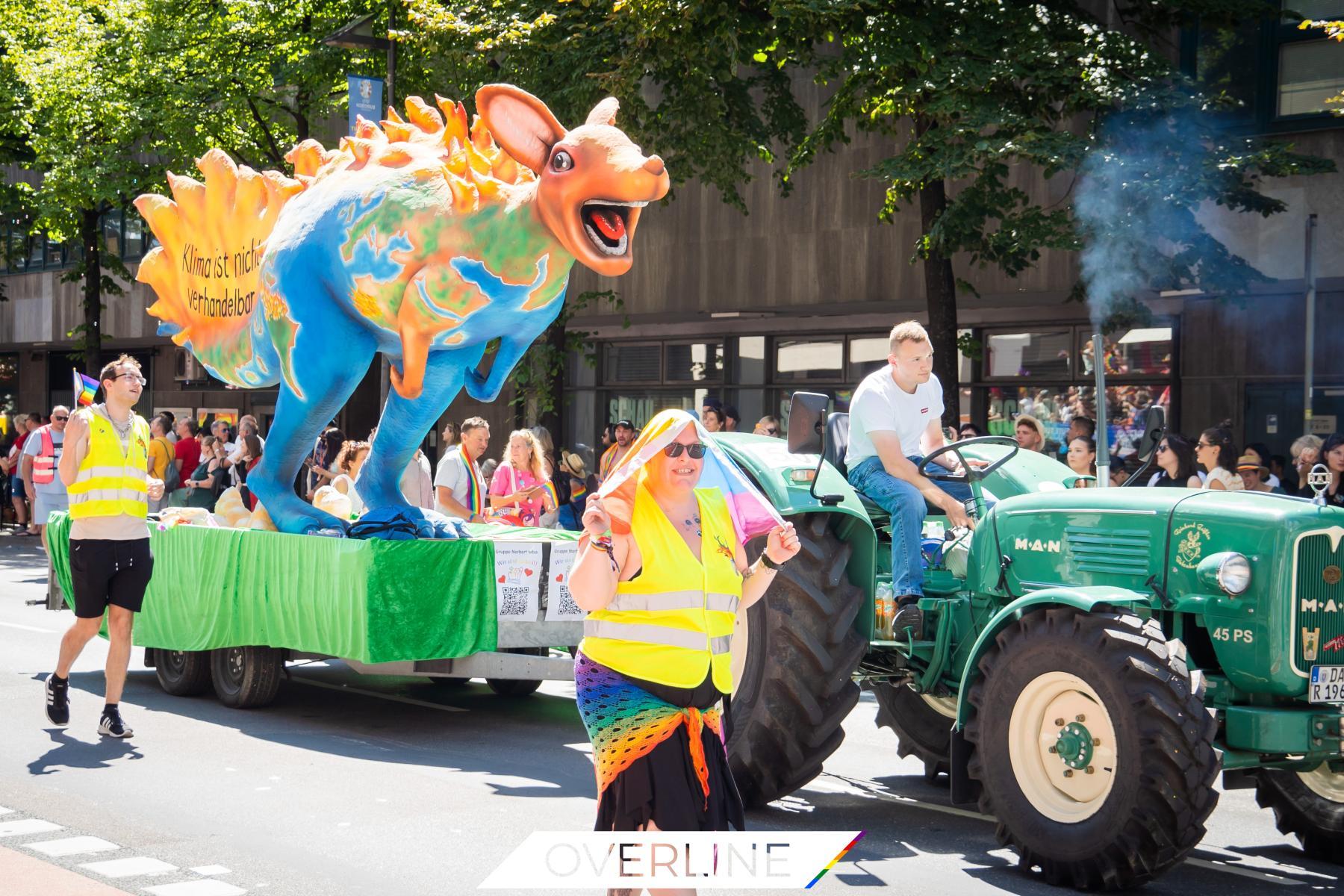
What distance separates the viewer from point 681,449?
4801 millimetres

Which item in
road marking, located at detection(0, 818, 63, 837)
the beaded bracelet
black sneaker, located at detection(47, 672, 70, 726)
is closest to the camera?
the beaded bracelet

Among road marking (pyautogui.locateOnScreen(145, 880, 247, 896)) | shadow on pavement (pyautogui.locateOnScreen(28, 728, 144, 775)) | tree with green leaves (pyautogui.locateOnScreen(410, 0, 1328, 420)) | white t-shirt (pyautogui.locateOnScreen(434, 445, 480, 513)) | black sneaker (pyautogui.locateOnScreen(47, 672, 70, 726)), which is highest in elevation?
tree with green leaves (pyautogui.locateOnScreen(410, 0, 1328, 420))

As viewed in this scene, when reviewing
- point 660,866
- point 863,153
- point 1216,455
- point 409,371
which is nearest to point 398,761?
point 409,371

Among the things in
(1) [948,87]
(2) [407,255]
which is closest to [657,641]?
(2) [407,255]

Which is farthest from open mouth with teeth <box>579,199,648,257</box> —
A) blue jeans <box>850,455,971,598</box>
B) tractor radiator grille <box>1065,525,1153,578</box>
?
tractor radiator grille <box>1065,525,1153,578</box>

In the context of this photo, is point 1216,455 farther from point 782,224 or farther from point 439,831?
point 782,224

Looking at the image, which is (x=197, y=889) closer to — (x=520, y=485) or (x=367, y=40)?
(x=520, y=485)

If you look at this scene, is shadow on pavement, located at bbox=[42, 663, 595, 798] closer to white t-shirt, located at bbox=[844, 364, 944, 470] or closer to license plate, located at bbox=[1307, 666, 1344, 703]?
white t-shirt, located at bbox=[844, 364, 944, 470]

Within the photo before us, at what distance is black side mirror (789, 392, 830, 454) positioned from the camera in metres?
7.04

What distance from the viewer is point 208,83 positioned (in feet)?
73.4

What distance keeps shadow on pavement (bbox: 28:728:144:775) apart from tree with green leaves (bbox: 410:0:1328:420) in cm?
861

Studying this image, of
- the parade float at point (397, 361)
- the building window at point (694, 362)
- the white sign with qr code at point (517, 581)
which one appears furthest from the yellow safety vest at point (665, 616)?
the building window at point (694, 362)

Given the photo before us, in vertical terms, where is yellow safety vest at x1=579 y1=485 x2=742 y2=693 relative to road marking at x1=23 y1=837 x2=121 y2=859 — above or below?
above

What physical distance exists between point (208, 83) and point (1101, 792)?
1915cm
